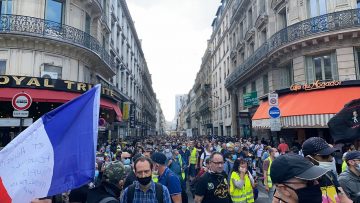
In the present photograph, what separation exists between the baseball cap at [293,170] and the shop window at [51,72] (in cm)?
1538

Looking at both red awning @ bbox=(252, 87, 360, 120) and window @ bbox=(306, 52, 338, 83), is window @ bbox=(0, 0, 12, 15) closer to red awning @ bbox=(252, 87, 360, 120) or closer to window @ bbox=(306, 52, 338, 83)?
red awning @ bbox=(252, 87, 360, 120)

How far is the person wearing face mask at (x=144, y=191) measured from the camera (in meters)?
3.57

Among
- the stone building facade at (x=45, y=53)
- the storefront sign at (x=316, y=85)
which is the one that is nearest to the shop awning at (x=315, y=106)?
the storefront sign at (x=316, y=85)

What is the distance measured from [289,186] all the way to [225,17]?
38575mm

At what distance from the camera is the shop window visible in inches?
598

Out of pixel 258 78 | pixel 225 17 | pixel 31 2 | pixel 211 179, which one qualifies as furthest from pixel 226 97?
pixel 211 179

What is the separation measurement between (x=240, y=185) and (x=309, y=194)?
3314 mm

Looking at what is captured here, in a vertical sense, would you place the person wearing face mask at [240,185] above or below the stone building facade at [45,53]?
below

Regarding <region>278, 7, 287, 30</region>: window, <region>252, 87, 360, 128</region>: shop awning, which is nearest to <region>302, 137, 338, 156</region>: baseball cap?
<region>252, 87, 360, 128</region>: shop awning

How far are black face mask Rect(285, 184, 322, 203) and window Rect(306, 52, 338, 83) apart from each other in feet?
48.8

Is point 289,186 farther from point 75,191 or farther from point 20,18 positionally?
point 20,18

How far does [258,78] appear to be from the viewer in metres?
22.6

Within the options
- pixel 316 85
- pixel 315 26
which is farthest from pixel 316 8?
pixel 316 85

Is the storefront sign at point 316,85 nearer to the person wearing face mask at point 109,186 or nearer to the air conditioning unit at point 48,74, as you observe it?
the air conditioning unit at point 48,74
